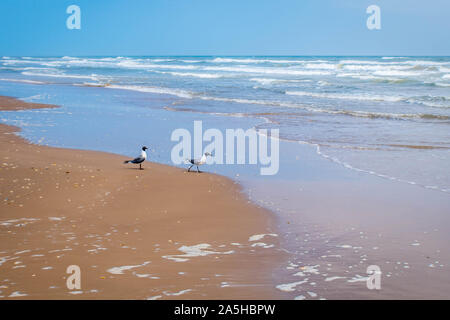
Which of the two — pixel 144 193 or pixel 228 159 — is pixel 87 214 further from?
pixel 228 159

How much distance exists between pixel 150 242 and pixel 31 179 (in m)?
3.44

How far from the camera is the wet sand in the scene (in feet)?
13.8

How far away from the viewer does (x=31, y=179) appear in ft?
26.1

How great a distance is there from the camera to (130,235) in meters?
5.60

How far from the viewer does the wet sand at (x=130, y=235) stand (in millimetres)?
4195

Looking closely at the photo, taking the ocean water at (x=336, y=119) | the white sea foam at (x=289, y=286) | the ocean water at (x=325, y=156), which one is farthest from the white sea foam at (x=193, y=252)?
the ocean water at (x=336, y=119)

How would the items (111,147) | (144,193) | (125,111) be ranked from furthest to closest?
(125,111) → (111,147) → (144,193)

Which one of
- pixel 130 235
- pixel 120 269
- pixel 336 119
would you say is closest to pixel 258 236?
pixel 130 235

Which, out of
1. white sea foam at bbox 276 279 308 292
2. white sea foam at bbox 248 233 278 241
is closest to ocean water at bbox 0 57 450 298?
white sea foam at bbox 276 279 308 292

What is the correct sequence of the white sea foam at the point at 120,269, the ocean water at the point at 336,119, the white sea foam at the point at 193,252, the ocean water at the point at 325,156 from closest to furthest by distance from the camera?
1. the white sea foam at the point at 120,269
2. the white sea foam at the point at 193,252
3. the ocean water at the point at 325,156
4. the ocean water at the point at 336,119

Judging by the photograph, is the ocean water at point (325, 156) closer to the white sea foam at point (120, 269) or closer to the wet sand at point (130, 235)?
the wet sand at point (130, 235)

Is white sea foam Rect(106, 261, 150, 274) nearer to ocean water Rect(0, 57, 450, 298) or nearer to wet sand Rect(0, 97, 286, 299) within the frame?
wet sand Rect(0, 97, 286, 299)

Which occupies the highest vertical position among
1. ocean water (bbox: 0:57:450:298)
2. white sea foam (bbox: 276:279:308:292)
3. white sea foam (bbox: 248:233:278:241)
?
ocean water (bbox: 0:57:450:298)

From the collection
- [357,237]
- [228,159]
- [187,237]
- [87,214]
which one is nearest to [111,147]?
[228,159]
